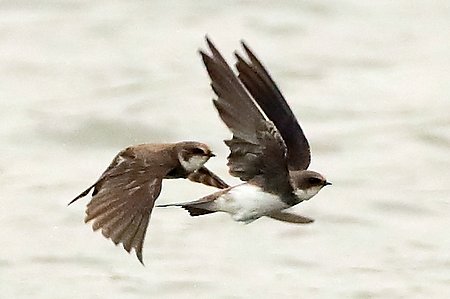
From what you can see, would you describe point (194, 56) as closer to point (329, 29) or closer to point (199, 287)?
point (329, 29)

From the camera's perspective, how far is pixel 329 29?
35.5 feet

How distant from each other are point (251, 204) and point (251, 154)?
13 cm

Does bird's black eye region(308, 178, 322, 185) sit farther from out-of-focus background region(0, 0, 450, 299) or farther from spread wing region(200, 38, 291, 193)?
out-of-focus background region(0, 0, 450, 299)

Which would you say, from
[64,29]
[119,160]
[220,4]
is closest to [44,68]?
[64,29]

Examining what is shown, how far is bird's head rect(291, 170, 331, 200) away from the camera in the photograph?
496cm

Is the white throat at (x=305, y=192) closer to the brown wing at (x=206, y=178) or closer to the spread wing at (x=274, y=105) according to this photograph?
the spread wing at (x=274, y=105)

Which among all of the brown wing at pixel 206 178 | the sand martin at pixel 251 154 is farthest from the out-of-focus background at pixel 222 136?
the sand martin at pixel 251 154

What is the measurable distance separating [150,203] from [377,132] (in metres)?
4.52

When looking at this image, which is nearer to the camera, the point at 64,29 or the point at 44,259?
the point at 44,259

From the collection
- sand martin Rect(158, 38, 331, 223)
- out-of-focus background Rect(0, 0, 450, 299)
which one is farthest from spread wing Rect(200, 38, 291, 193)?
out-of-focus background Rect(0, 0, 450, 299)

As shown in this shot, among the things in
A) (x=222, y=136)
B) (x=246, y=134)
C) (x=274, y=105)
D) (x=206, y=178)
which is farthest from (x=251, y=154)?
(x=222, y=136)

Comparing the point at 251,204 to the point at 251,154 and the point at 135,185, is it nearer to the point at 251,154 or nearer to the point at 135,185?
the point at 251,154

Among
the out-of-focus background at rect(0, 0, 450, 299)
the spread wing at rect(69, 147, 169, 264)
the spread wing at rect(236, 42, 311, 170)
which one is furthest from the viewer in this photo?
the out-of-focus background at rect(0, 0, 450, 299)

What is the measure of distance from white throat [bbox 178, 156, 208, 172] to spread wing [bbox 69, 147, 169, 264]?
0.16 ft
